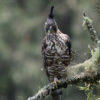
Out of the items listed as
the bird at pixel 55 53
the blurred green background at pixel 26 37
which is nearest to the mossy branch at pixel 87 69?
the bird at pixel 55 53


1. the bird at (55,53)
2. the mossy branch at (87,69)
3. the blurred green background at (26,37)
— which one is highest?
the blurred green background at (26,37)

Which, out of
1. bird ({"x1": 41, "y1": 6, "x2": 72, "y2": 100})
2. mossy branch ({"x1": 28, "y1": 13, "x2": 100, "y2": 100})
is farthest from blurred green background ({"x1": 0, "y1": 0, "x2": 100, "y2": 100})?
mossy branch ({"x1": 28, "y1": 13, "x2": 100, "y2": 100})

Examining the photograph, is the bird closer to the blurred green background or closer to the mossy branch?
the mossy branch

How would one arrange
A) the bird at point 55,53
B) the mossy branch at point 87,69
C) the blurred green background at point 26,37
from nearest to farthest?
the mossy branch at point 87,69
the bird at point 55,53
the blurred green background at point 26,37

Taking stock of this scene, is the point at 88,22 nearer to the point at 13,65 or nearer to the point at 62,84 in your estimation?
the point at 62,84

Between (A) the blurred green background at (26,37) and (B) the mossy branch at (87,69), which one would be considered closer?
(B) the mossy branch at (87,69)

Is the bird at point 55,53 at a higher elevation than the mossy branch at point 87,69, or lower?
higher

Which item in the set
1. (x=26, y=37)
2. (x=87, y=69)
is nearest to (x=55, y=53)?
(x=87, y=69)

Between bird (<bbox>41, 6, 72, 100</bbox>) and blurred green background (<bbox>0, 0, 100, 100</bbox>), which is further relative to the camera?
blurred green background (<bbox>0, 0, 100, 100</bbox>)

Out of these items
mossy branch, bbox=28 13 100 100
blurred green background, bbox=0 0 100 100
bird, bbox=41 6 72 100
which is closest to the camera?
mossy branch, bbox=28 13 100 100

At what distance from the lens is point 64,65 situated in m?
7.52

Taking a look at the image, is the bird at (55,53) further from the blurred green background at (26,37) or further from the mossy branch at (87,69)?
the blurred green background at (26,37)

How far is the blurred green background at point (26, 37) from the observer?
22.6 metres

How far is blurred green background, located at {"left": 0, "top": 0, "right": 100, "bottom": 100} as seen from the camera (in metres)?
22.6
